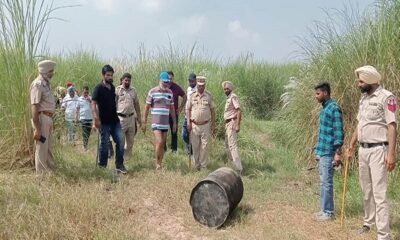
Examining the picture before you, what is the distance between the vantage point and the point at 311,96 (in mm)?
8305

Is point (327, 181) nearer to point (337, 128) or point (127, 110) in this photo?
point (337, 128)

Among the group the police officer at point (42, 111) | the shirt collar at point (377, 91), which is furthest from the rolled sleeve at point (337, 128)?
the police officer at point (42, 111)

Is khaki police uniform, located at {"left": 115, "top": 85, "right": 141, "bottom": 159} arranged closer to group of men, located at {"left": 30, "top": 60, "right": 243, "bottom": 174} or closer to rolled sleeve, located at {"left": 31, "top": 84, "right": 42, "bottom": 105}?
group of men, located at {"left": 30, "top": 60, "right": 243, "bottom": 174}

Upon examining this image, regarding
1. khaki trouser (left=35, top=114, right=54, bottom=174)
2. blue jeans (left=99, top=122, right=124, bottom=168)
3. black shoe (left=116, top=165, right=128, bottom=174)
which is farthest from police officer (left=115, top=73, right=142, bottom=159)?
khaki trouser (left=35, top=114, right=54, bottom=174)

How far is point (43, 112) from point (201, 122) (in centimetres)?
270

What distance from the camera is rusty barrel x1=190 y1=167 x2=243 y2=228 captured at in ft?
17.1

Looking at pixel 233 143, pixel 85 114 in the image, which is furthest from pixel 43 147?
pixel 85 114

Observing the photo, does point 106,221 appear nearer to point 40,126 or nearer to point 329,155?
point 40,126

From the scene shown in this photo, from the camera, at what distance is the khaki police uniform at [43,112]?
5914mm

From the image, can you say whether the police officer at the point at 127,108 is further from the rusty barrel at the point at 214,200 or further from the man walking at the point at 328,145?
the man walking at the point at 328,145

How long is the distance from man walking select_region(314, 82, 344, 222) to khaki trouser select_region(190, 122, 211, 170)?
8.55 ft

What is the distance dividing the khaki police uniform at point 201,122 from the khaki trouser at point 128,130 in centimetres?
111

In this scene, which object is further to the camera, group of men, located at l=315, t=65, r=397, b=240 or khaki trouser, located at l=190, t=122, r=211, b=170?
khaki trouser, located at l=190, t=122, r=211, b=170

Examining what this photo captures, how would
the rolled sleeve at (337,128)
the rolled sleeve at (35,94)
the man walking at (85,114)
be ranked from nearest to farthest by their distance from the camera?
the rolled sleeve at (337,128)
the rolled sleeve at (35,94)
the man walking at (85,114)
